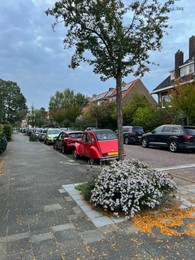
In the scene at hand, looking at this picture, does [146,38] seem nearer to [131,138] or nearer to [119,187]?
[119,187]

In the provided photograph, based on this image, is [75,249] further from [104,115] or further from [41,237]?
[104,115]

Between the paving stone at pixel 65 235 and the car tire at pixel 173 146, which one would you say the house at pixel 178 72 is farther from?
the paving stone at pixel 65 235

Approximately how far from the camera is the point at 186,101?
15719 millimetres

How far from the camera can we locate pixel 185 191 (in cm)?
511

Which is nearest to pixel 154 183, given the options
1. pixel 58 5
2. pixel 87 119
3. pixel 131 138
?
pixel 58 5

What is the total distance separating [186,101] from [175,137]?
453cm

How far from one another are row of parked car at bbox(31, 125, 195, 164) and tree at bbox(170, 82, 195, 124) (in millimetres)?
3343

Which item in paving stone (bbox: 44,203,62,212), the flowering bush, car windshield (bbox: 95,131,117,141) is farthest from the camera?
car windshield (bbox: 95,131,117,141)

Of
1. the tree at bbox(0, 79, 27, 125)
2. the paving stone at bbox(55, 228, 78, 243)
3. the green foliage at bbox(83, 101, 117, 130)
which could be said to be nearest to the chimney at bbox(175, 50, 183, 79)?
the green foliage at bbox(83, 101, 117, 130)

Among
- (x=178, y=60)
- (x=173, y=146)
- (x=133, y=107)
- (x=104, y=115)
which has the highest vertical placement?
(x=178, y=60)

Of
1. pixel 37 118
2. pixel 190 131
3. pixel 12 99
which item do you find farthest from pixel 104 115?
pixel 12 99

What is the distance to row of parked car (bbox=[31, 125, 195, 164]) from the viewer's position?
8.85 m

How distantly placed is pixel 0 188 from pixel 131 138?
13681 mm

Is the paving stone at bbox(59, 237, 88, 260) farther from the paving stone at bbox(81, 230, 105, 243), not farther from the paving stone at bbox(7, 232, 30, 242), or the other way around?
the paving stone at bbox(7, 232, 30, 242)
